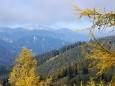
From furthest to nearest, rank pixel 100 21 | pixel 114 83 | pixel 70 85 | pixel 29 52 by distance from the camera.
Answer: pixel 70 85, pixel 29 52, pixel 114 83, pixel 100 21

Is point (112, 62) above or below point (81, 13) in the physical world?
below

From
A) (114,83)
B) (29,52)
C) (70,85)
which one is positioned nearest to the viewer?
(114,83)

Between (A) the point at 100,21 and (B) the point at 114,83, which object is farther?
(B) the point at 114,83

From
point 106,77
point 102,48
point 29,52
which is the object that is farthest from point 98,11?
point 106,77

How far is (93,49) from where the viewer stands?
1073 cm

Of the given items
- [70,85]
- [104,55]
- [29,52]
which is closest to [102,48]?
[104,55]

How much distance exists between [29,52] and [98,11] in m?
44.7

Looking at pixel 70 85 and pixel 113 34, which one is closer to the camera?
pixel 113 34

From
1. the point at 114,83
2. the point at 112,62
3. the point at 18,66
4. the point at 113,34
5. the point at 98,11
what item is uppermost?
the point at 18,66

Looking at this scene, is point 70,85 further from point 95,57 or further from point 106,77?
point 95,57

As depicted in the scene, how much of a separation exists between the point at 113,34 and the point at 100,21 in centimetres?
63

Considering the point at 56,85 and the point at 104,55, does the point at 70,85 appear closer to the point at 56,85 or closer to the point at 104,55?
the point at 56,85

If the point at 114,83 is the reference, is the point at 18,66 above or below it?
above

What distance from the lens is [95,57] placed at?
A: 10609mm
